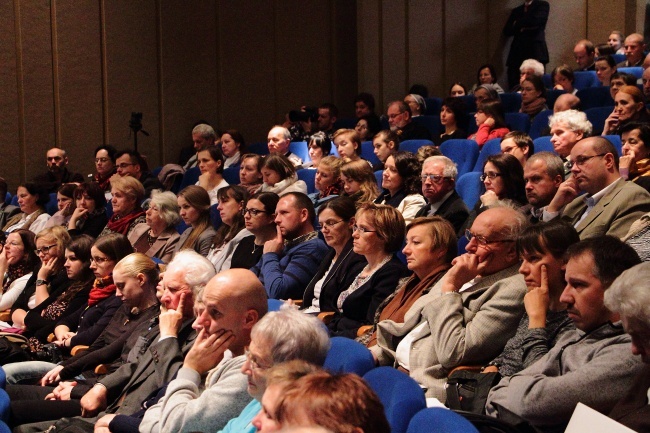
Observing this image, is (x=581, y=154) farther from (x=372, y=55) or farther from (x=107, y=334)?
(x=372, y=55)

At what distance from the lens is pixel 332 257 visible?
3.98 meters

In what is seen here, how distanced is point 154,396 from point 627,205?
1.70 metres

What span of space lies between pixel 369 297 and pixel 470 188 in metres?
1.25

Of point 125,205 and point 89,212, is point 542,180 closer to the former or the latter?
point 125,205

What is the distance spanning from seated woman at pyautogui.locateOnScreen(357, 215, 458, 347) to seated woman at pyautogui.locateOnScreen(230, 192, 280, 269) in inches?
49.1

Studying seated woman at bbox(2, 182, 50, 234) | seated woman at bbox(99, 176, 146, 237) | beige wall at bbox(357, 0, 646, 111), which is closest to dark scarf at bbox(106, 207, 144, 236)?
seated woman at bbox(99, 176, 146, 237)

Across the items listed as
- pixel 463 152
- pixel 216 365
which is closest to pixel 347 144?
pixel 463 152

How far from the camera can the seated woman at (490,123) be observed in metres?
5.53

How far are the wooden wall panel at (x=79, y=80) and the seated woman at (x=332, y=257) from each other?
13.2 feet

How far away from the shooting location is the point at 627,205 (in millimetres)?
3270

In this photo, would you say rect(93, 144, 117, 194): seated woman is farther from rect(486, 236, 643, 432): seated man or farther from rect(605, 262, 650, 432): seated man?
rect(605, 262, 650, 432): seated man

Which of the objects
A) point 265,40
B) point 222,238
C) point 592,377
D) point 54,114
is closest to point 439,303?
point 592,377

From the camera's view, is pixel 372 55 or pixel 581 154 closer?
pixel 581 154

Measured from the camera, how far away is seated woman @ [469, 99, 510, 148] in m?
5.53
